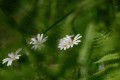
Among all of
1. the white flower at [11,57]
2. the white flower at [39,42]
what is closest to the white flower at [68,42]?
the white flower at [39,42]

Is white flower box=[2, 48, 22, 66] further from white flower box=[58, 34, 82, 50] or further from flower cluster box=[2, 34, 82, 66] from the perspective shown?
white flower box=[58, 34, 82, 50]

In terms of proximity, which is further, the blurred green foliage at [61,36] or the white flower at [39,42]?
the white flower at [39,42]

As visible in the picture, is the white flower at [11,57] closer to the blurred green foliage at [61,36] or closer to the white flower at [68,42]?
the blurred green foliage at [61,36]

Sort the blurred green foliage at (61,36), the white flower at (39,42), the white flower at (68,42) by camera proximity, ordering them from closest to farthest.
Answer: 1. the blurred green foliage at (61,36)
2. the white flower at (68,42)
3. the white flower at (39,42)

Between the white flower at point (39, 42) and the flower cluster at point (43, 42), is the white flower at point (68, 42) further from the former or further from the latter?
the white flower at point (39, 42)

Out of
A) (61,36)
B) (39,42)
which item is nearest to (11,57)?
(39,42)

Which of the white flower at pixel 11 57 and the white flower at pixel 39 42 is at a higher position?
the white flower at pixel 39 42

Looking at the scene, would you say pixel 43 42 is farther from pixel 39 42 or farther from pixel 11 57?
pixel 11 57

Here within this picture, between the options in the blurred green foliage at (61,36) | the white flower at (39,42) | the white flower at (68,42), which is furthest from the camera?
the white flower at (39,42)

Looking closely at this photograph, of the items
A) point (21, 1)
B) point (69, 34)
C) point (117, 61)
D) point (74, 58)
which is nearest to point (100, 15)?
point (69, 34)
